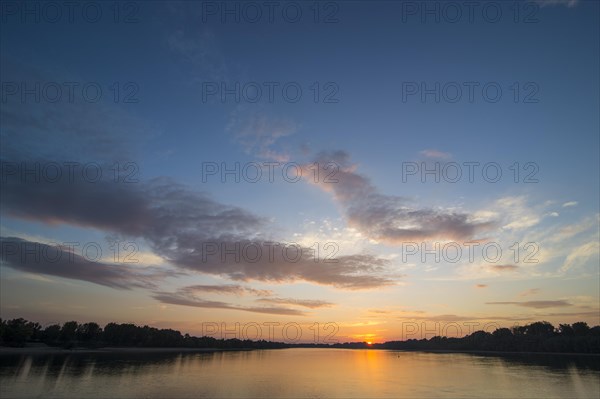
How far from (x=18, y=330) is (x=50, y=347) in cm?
2120

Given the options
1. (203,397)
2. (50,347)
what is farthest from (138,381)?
(50,347)

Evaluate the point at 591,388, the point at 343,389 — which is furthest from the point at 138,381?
the point at 591,388

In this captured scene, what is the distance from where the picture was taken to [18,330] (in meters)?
126

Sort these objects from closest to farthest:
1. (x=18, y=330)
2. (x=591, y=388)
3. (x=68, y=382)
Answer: (x=68, y=382), (x=591, y=388), (x=18, y=330)

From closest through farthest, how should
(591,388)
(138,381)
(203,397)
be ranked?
(203,397) → (138,381) → (591,388)

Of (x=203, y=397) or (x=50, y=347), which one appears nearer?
(x=203, y=397)

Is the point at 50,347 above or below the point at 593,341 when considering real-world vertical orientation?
below

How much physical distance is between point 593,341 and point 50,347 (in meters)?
206

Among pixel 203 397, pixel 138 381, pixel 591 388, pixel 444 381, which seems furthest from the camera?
pixel 444 381

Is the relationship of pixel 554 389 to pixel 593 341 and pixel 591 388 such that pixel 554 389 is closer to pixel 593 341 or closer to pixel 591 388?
pixel 591 388

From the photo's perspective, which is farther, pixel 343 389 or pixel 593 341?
pixel 593 341

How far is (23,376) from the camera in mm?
57750

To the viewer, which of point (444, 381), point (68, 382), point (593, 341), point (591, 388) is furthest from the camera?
point (593, 341)

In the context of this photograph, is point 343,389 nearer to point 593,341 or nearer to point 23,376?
point 23,376
